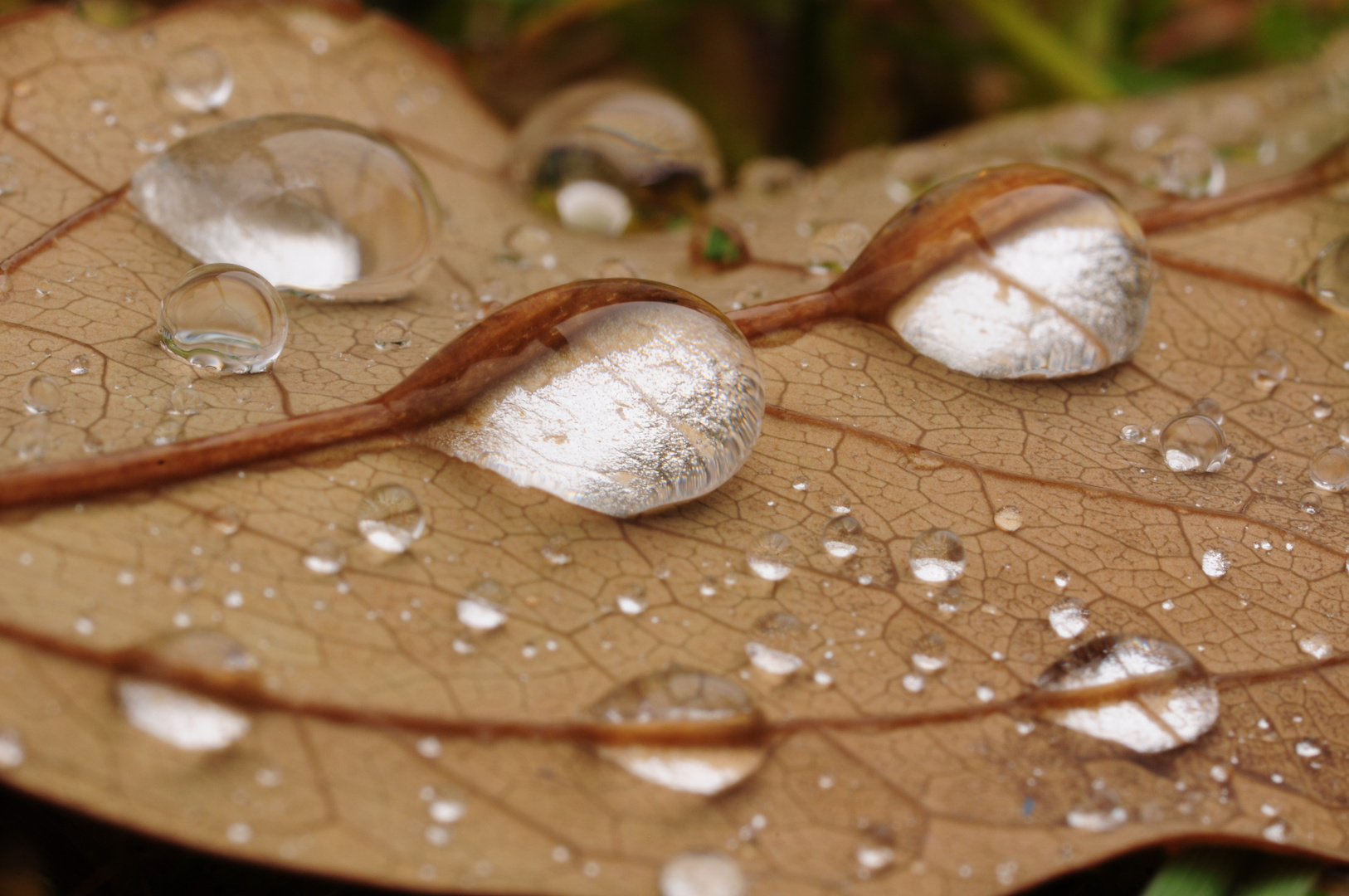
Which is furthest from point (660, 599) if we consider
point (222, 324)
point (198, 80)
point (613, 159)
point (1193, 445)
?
point (198, 80)

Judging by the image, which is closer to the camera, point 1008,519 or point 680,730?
point 680,730

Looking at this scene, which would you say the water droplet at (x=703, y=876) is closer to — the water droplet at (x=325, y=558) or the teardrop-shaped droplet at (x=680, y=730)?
the teardrop-shaped droplet at (x=680, y=730)

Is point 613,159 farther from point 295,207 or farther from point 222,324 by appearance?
point 222,324

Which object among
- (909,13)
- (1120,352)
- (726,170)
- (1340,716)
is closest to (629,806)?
(1340,716)

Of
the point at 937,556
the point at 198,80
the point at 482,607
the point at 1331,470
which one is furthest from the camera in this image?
the point at 198,80

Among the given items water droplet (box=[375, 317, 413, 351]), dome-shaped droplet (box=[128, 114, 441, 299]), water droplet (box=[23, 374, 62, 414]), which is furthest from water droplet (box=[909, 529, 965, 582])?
water droplet (box=[23, 374, 62, 414])

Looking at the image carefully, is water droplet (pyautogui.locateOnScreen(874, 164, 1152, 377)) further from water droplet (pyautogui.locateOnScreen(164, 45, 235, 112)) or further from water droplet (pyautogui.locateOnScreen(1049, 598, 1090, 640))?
water droplet (pyautogui.locateOnScreen(164, 45, 235, 112))

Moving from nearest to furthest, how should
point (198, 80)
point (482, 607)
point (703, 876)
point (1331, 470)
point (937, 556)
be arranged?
point (703, 876) < point (482, 607) < point (937, 556) < point (1331, 470) < point (198, 80)

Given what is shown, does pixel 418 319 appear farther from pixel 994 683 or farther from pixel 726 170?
pixel 726 170
